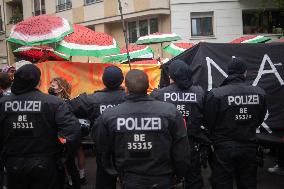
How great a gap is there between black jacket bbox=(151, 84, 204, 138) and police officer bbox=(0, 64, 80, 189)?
1.36 m

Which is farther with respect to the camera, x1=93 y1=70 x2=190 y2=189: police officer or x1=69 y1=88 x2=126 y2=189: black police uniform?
x1=69 y1=88 x2=126 y2=189: black police uniform

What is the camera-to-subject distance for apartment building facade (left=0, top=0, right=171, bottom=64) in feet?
Result: 69.7

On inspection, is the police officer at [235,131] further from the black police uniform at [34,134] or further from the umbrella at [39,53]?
the umbrella at [39,53]

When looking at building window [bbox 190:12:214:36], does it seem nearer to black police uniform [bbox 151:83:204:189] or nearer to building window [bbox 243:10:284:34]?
building window [bbox 243:10:284:34]

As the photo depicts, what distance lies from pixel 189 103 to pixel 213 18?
16.8 meters

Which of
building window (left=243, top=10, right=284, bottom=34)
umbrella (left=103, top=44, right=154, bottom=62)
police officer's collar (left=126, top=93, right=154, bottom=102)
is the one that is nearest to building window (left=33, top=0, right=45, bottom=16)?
building window (left=243, top=10, right=284, bottom=34)

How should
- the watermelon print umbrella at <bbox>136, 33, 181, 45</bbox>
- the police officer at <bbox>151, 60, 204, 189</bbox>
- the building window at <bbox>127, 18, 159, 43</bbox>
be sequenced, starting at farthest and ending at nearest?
the building window at <bbox>127, 18, 159, 43</bbox> → the watermelon print umbrella at <bbox>136, 33, 181, 45</bbox> → the police officer at <bbox>151, 60, 204, 189</bbox>

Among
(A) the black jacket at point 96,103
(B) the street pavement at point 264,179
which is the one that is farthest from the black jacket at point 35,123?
(B) the street pavement at point 264,179

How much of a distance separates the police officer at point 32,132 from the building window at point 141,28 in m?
Result: 17.8

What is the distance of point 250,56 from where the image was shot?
671 cm

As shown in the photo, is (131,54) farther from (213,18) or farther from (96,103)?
(213,18)

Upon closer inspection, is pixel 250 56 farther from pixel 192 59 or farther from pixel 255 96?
pixel 255 96

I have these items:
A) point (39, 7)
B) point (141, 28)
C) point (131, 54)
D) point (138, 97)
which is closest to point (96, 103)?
point (138, 97)

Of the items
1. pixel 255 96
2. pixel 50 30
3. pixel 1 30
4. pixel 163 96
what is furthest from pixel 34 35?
pixel 1 30
